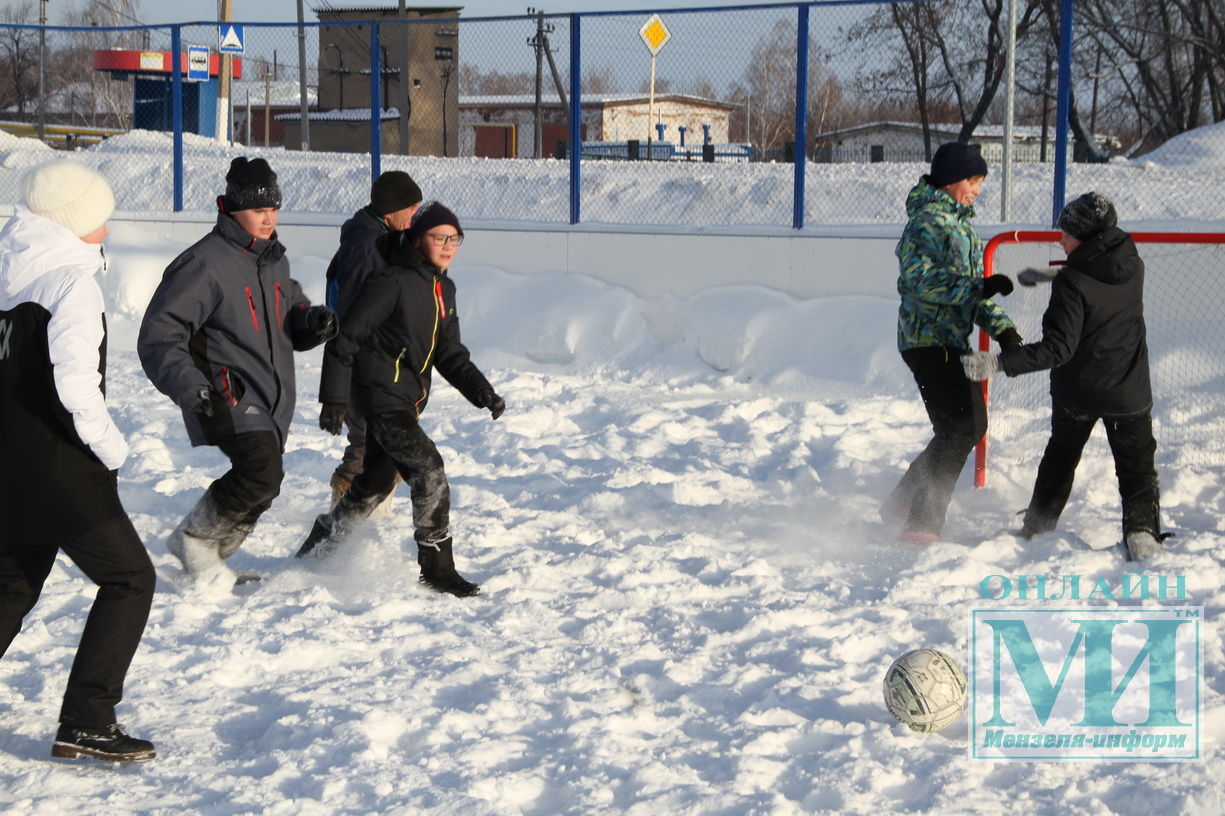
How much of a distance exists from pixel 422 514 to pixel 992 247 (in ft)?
12.1

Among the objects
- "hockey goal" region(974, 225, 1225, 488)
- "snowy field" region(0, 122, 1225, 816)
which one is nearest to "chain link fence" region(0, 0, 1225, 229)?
"hockey goal" region(974, 225, 1225, 488)

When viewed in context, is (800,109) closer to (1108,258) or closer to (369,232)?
(1108,258)

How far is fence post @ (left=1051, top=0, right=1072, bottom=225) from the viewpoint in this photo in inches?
375

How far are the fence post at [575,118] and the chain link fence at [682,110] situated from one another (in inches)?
0.7

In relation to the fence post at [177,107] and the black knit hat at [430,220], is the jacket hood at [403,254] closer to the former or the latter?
the black knit hat at [430,220]

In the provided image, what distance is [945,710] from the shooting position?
12.6 feet

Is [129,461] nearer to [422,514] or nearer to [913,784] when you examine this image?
[422,514]

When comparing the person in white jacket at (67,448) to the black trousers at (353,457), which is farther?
the black trousers at (353,457)

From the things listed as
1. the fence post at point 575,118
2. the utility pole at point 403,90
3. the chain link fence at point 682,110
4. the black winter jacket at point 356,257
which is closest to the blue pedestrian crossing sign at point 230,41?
the chain link fence at point 682,110

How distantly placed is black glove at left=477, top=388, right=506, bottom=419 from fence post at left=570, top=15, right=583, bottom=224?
6.14 m

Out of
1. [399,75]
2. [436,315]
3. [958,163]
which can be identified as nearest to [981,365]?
[958,163]

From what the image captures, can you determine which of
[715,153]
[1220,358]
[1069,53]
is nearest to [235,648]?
[1220,358]

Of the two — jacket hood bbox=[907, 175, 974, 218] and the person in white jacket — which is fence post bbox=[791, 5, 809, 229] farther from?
the person in white jacket

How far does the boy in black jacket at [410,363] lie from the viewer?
16.5ft
